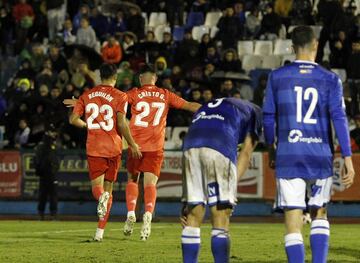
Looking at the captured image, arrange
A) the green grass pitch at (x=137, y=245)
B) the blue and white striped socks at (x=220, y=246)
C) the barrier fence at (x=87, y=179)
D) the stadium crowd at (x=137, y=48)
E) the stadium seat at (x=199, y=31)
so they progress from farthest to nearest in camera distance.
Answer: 1. the stadium seat at (x=199, y=31)
2. the stadium crowd at (x=137, y=48)
3. the barrier fence at (x=87, y=179)
4. the green grass pitch at (x=137, y=245)
5. the blue and white striped socks at (x=220, y=246)

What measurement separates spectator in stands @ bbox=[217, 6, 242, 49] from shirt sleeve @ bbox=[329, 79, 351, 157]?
20.5 m

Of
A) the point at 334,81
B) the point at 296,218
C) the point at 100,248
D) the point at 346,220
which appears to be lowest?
the point at 346,220

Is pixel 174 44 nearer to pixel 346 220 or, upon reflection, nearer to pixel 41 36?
pixel 41 36

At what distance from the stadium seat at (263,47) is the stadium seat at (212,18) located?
218 cm

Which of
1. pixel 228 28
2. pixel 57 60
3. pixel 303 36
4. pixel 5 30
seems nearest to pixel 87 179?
pixel 57 60

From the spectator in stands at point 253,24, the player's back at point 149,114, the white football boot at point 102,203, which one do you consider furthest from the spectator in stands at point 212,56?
the white football boot at point 102,203

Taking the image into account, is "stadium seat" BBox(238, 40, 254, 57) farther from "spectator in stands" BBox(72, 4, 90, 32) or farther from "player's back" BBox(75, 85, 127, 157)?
"player's back" BBox(75, 85, 127, 157)

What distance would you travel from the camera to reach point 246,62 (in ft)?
103

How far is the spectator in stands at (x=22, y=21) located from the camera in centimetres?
3519

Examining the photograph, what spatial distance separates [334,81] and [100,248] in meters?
5.75

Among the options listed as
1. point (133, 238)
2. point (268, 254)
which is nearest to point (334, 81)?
point (268, 254)

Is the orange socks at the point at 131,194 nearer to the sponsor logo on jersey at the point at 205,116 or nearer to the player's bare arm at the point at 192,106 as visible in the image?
the player's bare arm at the point at 192,106

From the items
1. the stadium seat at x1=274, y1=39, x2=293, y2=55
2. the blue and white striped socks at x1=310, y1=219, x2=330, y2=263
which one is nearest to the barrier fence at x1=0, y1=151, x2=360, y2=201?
the stadium seat at x1=274, y1=39, x2=293, y2=55

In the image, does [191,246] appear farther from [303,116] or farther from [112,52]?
[112,52]
